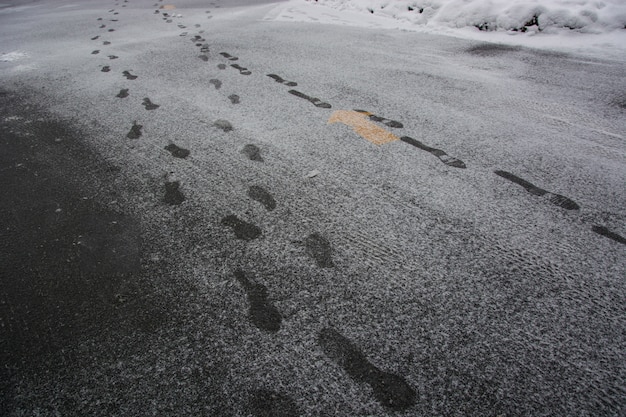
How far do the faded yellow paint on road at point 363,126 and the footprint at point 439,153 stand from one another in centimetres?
8

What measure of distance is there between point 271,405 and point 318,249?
0.62 meters

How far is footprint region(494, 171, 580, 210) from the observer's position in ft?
5.23

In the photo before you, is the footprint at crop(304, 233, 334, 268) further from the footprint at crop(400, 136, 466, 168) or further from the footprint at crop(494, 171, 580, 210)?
the footprint at crop(494, 171, 580, 210)

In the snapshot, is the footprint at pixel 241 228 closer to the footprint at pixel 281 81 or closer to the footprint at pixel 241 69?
the footprint at pixel 281 81

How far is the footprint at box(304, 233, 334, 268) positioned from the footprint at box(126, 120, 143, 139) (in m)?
1.57

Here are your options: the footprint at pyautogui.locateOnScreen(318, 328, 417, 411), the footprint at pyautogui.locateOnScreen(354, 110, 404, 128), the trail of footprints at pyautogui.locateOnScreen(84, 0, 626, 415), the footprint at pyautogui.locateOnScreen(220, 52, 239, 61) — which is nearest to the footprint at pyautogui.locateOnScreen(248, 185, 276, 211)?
the trail of footprints at pyautogui.locateOnScreen(84, 0, 626, 415)

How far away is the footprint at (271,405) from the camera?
93 centimetres

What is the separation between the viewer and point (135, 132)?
2.36 m

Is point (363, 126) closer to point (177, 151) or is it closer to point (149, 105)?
point (177, 151)

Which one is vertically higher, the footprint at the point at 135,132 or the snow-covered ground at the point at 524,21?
the snow-covered ground at the point at 524,21

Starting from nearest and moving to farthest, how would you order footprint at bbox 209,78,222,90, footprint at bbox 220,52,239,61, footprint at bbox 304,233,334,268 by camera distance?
footprint at bbox 304,233,334,268, footprint at bbox 209,78,222,90, footprint at bbox 220,52,239,61

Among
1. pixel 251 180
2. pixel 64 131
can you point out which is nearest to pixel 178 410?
pixel 251 180

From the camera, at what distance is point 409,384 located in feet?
3.21

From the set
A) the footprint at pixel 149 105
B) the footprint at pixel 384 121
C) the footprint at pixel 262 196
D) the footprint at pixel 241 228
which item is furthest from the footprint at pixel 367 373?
the footprint at pixel 149 105
